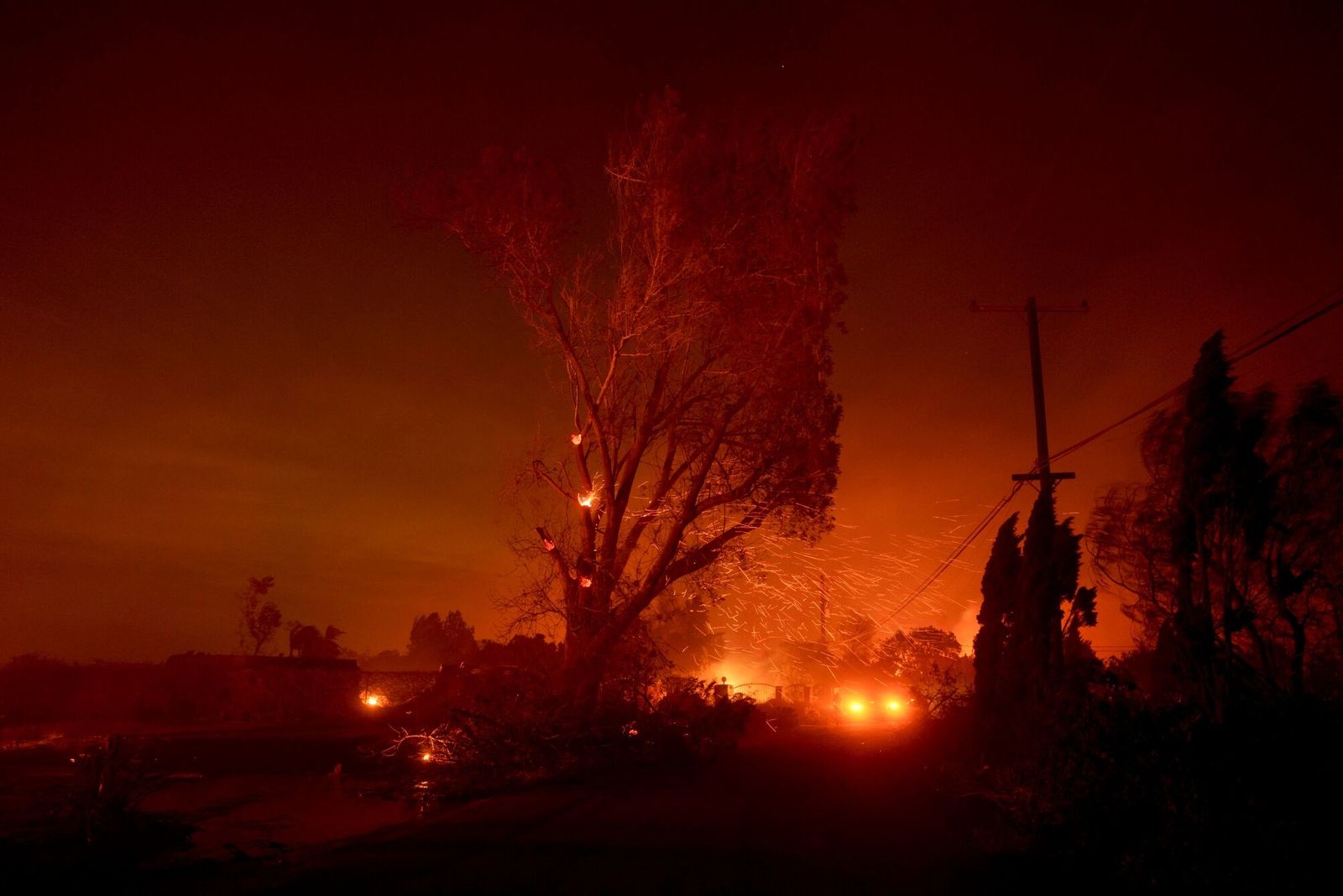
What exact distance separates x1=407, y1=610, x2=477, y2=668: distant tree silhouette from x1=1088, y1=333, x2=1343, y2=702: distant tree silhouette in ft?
220

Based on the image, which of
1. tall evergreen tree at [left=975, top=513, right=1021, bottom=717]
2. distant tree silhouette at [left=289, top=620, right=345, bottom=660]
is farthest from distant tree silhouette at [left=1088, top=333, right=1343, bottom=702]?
distant tree silhouette at [left=289, top=620, right=345, bottom=660]

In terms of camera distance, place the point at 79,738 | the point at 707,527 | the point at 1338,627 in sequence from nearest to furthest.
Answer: the point at 1338,627 < the point at 707,527 < the point at 79,738

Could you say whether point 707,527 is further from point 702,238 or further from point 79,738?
point 79,738

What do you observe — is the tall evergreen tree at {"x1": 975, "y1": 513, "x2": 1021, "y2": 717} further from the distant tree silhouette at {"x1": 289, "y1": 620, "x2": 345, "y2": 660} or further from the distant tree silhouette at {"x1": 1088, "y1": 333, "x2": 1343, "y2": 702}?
the distant tree silhouette at {"x1": 289, "y1": 620, "x2": 345, "y2": 660}

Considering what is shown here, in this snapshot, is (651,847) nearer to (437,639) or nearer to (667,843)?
(667,843)

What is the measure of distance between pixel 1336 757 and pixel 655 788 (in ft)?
28.3

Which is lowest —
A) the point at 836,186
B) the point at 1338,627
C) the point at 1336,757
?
the point at 1336,757

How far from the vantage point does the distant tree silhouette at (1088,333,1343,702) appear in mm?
10242

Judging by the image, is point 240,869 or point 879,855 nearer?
point 240,869

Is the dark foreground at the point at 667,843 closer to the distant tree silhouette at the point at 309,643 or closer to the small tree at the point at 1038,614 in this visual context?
the small tree at the point at 1038,614

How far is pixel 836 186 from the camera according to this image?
1848 cm

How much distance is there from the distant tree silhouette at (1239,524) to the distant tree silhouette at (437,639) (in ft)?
220

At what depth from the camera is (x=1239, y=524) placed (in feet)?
34.4

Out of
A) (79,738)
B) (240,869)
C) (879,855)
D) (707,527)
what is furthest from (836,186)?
(79,738)
